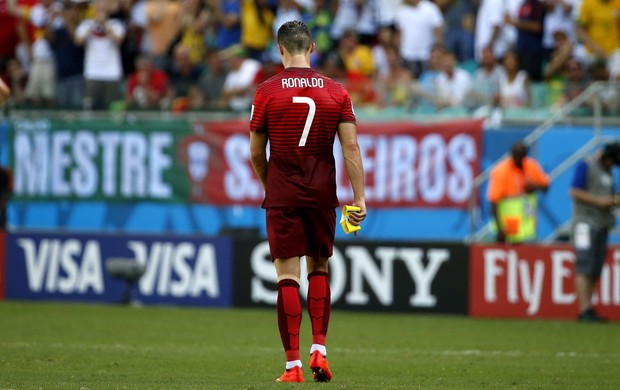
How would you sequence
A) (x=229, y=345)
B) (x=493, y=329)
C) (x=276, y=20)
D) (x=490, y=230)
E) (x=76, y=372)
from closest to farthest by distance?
(x=76, y=372) < (x=229, y=345) < (x=493, y=329) < (x=490, y=230) < (x=276, y=20)

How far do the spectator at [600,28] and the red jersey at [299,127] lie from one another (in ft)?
37.5

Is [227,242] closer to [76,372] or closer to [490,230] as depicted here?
[490,230]

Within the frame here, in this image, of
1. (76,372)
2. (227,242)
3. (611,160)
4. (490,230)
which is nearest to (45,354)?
(76,372)

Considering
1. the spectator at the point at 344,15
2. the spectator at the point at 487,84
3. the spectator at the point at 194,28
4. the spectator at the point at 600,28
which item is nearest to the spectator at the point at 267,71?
the spectator at the point at 344,15

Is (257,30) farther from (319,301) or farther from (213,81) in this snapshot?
(319,301)

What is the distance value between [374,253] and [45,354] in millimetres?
6754

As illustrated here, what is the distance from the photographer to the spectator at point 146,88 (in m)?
20.7

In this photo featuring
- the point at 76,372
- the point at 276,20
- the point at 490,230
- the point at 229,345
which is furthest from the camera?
the point at 276,20

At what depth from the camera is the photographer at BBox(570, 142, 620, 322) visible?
15414 millimetres

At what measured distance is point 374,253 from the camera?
54.3 ft

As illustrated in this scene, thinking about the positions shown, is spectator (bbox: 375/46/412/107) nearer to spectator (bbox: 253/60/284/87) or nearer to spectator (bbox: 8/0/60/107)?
spectator (bbox: 253/60/284/87)

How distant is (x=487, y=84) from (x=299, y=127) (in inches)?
418

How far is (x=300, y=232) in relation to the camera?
8.53 m

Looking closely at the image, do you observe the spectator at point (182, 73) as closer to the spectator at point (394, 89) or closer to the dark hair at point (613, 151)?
the spectator at point (394, 89)
